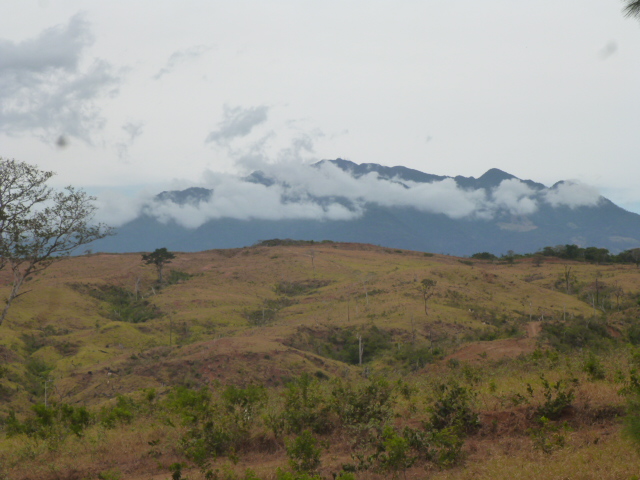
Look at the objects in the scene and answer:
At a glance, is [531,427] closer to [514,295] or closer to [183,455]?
[183,455]

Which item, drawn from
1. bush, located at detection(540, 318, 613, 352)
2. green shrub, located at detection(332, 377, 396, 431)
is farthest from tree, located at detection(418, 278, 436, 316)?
green shrub, located at detection(332, 377, 396, 431)

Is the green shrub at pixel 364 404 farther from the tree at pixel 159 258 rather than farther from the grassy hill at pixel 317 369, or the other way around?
the tree at pixel 159 258

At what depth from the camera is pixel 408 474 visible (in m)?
8.23

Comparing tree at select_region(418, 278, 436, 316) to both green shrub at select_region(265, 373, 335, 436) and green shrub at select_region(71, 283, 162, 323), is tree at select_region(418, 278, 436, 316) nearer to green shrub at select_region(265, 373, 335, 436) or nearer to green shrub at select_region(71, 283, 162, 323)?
green shrub at select_region(71, 283, 162, 323)

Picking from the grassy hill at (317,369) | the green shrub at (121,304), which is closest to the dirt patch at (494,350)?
the grassy hill at (317,369)

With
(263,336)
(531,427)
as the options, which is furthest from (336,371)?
(531,427)

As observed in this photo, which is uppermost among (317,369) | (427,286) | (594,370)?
(594,370)

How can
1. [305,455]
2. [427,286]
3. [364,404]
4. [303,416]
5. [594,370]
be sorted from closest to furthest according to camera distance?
1. [305,455]
2. [364,404]
3. [303,416]
4. [594,370]
5. [427,286]

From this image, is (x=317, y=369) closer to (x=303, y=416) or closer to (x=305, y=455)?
(x=303, y=416)

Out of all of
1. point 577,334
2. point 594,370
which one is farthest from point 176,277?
point 594,370

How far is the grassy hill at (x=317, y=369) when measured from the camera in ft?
28.8

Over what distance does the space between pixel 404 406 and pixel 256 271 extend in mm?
68563

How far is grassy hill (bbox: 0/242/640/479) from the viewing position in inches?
345

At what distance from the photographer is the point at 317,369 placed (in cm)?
3359
